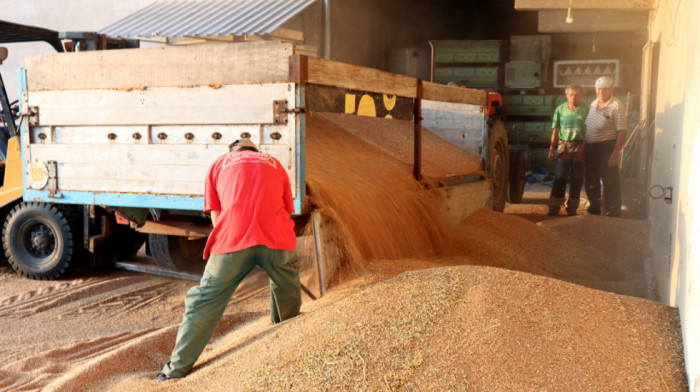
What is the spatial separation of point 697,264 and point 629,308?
109 centimetres

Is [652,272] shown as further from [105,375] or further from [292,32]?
[292,32]

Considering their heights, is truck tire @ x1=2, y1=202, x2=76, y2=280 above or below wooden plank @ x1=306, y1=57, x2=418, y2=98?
below

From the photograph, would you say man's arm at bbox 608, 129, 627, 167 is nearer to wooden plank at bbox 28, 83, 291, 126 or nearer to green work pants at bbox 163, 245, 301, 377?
wooden plank at bbox 28, 83, 291, 126

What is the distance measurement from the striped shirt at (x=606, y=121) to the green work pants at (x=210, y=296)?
5.75 meters

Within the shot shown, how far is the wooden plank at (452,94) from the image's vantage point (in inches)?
250

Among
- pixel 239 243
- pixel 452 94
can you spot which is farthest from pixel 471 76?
pixel 239 243

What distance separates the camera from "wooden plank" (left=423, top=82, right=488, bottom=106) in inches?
250

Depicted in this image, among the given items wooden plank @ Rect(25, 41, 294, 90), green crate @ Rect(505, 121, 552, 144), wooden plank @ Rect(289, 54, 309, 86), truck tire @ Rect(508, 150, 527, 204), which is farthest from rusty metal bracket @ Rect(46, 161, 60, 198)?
green crate @ Rect(505, 121, 552, 144)

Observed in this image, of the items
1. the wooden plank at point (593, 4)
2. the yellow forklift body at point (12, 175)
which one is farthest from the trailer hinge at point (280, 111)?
the wooden plank at point (593, 4)

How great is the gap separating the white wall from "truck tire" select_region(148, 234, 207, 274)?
9147 mm

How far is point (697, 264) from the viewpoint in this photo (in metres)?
2.51

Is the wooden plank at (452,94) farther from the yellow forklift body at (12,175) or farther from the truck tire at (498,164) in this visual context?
the yellow forklift body at (12,175)

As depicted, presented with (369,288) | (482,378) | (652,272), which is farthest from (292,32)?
(482,378)

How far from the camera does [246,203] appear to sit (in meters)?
3.83
